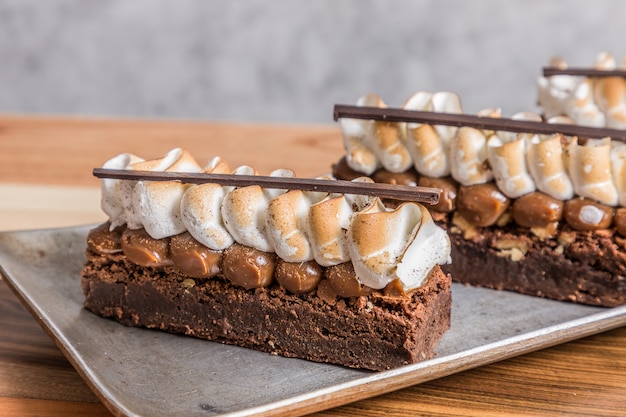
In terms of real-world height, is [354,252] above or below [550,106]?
below

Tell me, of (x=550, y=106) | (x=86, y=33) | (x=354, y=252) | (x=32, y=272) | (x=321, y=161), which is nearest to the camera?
(x=354, y=252)

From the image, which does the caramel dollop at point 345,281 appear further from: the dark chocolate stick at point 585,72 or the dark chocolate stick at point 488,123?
the dark chocolate stick at point 585,72

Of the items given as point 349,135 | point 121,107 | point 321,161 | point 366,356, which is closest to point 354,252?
point 366,356

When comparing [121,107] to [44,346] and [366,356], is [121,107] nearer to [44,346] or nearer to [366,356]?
[44,346]

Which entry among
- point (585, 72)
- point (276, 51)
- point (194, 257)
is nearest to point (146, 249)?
point (194, 257)

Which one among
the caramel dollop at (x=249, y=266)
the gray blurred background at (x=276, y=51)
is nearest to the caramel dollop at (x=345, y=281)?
the caramel dollop at (x=249, y=266)

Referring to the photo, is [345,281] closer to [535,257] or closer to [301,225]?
[301,225]
